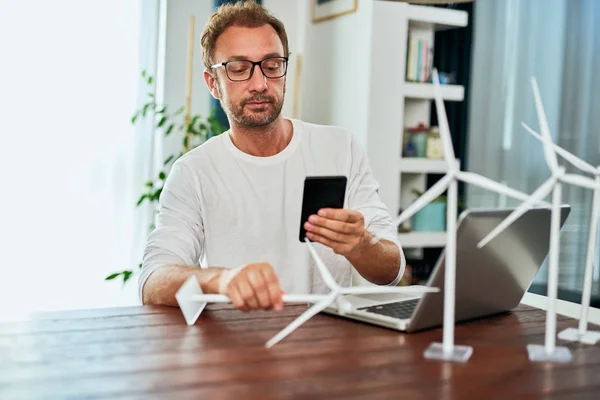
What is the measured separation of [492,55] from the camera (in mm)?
4258

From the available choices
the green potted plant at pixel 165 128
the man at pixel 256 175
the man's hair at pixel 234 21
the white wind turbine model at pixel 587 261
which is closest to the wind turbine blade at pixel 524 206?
the white wind turbine model at pixel 587 261

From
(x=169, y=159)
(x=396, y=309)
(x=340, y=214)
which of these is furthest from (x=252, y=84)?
(x=169, y=159)

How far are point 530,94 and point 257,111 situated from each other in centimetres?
245

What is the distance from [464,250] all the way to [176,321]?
569 mm

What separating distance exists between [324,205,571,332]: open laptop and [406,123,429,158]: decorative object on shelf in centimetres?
260

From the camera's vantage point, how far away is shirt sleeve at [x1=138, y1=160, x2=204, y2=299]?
186cm

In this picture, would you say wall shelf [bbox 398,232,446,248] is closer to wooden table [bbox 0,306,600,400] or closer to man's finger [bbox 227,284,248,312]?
wooden table [bbox 0,306,600,400]

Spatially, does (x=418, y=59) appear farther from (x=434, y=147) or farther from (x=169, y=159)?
(x=169, y=159)

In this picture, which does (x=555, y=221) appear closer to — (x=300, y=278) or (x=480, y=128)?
(x=300, y=278)

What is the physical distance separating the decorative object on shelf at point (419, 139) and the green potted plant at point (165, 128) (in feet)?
3.58

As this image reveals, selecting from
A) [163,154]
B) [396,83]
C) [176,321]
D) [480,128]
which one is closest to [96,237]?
[163,154]

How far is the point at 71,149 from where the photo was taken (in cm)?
375

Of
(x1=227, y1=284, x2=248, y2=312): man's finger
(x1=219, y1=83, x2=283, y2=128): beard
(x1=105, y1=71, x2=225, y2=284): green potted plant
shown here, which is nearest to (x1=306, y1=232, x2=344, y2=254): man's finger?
(x1=227, y1=284, x2=248, y2=312): man's finger

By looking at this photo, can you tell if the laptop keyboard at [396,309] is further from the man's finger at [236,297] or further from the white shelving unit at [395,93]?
the white shelving unit at [395,93]
